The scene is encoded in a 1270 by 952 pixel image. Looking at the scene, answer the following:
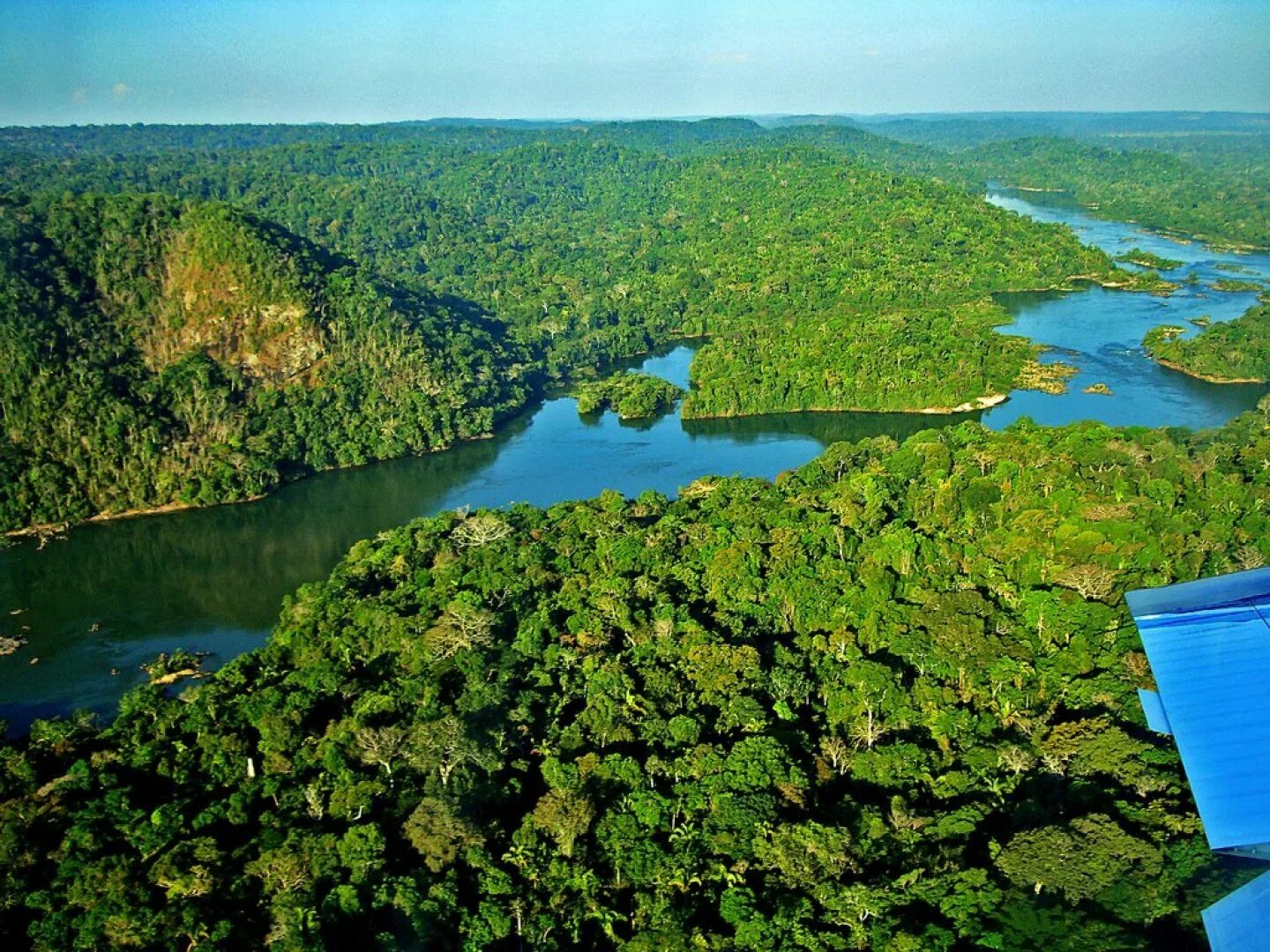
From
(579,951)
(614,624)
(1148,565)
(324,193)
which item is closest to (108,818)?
(579,951)

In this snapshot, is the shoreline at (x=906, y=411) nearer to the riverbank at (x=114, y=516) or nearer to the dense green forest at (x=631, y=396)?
the dense green forest at (x=631, y=396)

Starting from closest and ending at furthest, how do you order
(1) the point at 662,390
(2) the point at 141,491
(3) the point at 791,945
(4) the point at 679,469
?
(3) the point at 791,945, (2) the point at 141,491, (4) the point at 679,469, (1) the point at 662,390

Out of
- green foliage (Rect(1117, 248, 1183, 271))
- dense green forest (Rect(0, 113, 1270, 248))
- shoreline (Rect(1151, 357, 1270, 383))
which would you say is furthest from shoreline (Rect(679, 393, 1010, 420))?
dense green forest (Rect(0, 113, 1270, 248))

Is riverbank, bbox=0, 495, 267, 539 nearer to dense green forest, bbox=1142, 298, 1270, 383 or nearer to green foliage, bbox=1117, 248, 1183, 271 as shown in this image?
dense green forest, bbox=1142, 298, 1270, 383

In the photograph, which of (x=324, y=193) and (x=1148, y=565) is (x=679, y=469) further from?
(x=324, y=193)

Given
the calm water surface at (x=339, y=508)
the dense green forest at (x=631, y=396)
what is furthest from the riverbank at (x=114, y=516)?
the dense green forest at (x=631, y=396)

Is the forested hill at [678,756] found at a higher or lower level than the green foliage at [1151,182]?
lower
